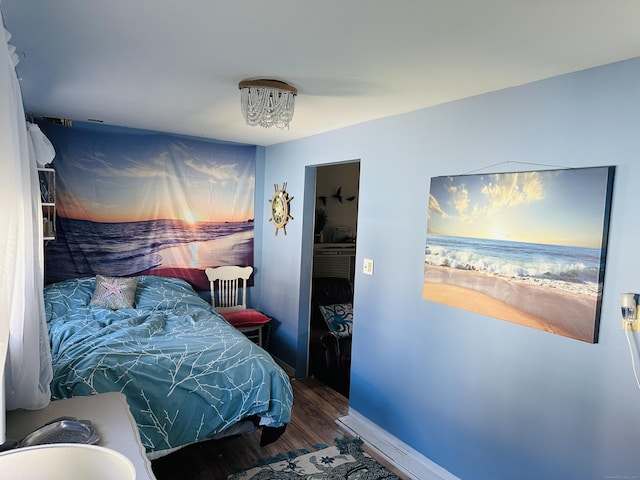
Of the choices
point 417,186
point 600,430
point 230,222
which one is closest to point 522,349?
point 600,430

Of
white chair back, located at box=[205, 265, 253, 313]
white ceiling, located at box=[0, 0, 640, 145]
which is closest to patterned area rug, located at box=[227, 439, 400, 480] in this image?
white chair back, located at box=[205, 265, 253, 313]

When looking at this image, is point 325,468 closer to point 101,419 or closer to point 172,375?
point 172,375

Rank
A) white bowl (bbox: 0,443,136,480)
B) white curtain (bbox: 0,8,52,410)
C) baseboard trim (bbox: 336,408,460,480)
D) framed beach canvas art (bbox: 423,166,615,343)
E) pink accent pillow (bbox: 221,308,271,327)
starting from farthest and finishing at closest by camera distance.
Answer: pink accent pillow (bbox: 221,308,271,327) → baseboard trim (bbox: 336,408,460,480) → framed beach canvas art (bbox: 423,166,615,343) → white curtain (bbox: 0,8,52,410) → white bowl (bbox: 0,443,136,480)

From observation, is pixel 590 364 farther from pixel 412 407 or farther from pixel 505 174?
pixel 412 407

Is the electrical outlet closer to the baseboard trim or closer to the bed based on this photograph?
the baseboard trim

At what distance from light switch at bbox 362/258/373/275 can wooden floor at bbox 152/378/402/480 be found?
1141 millimetres

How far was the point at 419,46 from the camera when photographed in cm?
154

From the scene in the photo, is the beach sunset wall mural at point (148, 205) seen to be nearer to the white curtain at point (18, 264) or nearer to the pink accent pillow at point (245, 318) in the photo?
the pink accent pillow at point (245, 318)

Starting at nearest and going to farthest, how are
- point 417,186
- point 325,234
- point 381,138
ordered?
1. point 417,186
2. point 381,138
3. point 325,234

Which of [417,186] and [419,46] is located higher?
[419,46]

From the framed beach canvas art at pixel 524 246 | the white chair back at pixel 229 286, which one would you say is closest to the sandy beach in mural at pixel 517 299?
the framed beach canvas art at pixel 524 246

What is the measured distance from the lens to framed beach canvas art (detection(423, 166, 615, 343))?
5.55 feet

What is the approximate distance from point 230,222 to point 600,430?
3.31 meters

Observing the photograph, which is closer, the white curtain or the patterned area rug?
the white curtain
